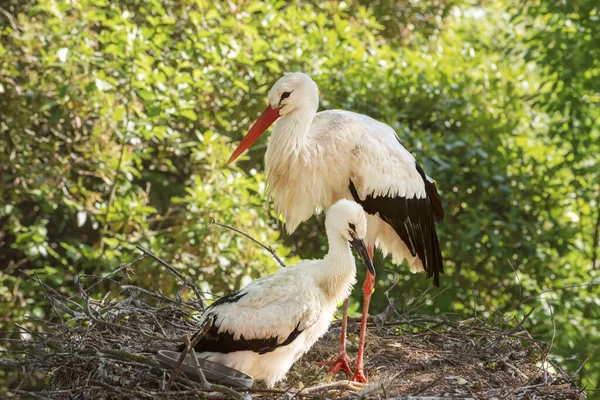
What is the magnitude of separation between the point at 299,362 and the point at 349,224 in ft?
3.66

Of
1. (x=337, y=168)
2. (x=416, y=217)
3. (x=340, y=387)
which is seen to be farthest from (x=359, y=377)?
(x=337, y=168)

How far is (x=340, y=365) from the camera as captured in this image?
5137mm

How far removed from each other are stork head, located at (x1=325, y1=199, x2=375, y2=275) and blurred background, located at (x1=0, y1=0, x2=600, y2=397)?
169 centimetres

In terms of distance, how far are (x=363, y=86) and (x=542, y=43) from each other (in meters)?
1.74

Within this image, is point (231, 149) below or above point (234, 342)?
below

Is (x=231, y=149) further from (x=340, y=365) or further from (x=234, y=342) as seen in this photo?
(x=234, y=342)

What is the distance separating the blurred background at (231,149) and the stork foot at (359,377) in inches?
53.8

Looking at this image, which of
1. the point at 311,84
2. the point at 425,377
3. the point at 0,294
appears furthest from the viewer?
the point at 0,294

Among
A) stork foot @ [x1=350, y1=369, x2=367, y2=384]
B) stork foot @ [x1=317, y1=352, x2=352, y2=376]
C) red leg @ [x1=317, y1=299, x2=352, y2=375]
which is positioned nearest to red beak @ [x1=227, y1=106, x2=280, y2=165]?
red leg @ [x1=317, y1=299, x2=352, y2=375]

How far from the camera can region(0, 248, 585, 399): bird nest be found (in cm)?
402

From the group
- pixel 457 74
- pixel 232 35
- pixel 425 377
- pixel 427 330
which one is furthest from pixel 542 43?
pixel 425 377

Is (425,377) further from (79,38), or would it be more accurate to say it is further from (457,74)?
(457,74)

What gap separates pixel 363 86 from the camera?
736cm

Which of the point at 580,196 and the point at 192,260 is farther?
the point at 580,196
